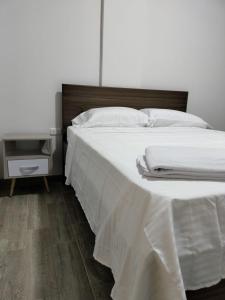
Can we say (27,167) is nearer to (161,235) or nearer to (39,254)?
(39,254)

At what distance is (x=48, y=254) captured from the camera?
1.52m

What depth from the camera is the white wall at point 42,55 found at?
2.38 metres

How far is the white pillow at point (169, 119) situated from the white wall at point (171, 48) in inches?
19.6

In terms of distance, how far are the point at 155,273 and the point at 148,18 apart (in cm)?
285

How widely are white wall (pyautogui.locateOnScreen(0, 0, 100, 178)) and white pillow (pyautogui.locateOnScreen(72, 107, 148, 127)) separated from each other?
0.39m

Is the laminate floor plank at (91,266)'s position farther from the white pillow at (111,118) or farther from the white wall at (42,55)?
the white wall at (42,55)

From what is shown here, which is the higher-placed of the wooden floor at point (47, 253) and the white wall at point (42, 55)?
the white wall at point (42, 55)

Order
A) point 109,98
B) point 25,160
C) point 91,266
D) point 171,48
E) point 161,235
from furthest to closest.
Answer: point 171,48
point 109,98
point 25,160
point 91,266
point 161,235

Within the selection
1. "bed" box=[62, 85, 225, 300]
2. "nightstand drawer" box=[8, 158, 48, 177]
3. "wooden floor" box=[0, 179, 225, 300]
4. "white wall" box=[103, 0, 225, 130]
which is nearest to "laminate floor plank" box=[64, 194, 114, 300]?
"wooden floor" box=[0, 179, 225, 300]

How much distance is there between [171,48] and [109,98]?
1.10 meters

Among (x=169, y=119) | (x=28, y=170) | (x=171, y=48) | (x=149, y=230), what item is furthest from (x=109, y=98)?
(x=149, y=230)

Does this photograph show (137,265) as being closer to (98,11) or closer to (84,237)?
(84,237)

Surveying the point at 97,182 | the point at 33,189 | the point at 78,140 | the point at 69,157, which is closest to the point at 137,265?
the point at 97,182

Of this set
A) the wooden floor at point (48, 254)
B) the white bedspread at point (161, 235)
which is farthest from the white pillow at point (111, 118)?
the white bedspread at point (161, 235)
